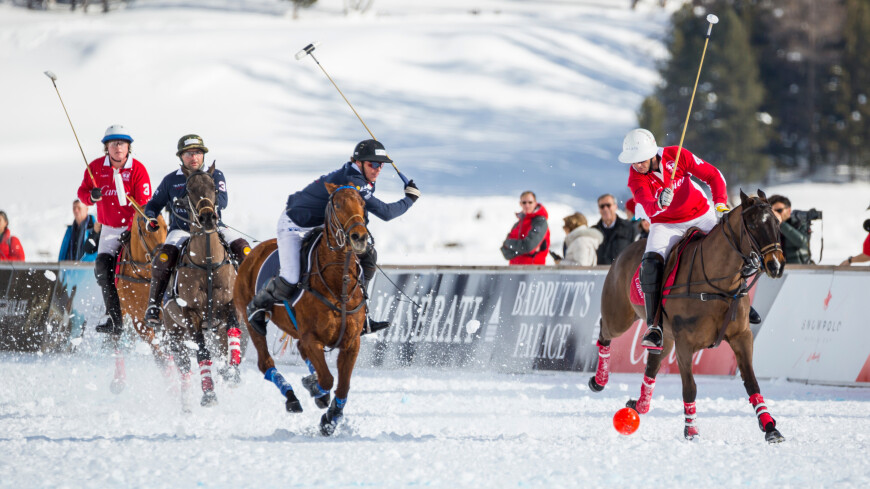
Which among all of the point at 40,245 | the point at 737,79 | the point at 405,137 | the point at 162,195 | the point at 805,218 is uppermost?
the point at 737,79

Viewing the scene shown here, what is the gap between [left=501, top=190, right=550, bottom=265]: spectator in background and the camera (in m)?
12.2

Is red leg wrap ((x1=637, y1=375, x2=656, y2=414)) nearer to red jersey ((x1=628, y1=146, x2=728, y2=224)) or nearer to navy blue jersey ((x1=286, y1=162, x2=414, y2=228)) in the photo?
red jersey ((x1=628, y1=146, x2=728, y2=224))

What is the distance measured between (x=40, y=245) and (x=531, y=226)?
16.3 metres

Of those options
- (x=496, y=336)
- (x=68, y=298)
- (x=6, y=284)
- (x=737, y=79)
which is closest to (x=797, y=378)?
(x=496, y=336)

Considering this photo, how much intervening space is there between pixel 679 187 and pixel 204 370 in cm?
437

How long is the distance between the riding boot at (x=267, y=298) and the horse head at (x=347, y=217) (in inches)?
22.5

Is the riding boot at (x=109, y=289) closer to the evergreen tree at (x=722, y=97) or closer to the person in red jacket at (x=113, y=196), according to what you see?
the person in red jacket at (x=113, y=196)

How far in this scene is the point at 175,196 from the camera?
9133 millimetres

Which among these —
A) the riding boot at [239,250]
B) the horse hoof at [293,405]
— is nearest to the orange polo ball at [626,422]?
the horse hoof at [293,405]

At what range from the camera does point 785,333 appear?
1041cm

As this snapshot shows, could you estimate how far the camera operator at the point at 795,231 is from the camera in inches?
456

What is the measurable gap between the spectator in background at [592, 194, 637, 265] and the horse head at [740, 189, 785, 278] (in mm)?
5061

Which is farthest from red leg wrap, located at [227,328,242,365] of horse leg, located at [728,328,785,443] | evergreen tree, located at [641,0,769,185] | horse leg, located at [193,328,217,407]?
evergreen tree, located at [641,0,769,185]

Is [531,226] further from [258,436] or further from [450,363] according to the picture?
[258,436]
